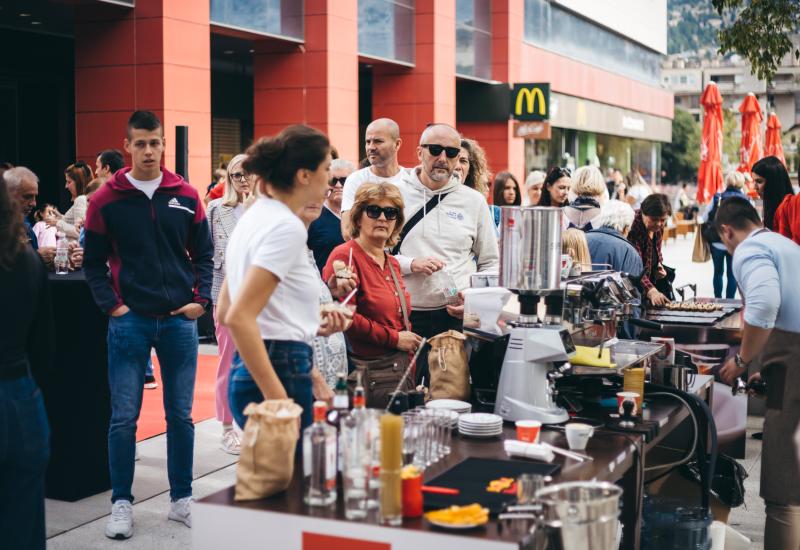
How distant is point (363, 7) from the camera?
19875mm

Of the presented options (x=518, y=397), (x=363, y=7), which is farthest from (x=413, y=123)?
(x=518, y=397)

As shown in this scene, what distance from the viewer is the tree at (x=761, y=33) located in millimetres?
10555

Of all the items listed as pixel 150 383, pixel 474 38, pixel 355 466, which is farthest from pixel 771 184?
pixel 474 38

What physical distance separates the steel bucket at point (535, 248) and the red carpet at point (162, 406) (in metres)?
3.46

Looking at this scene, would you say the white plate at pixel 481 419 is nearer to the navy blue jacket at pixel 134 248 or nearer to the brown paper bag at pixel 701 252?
the navy blue jacket at pixel 134 248

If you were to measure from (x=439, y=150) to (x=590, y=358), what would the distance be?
5.48 feet

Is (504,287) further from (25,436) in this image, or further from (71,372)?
(71,372)

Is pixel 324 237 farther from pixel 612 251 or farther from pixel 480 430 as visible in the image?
pixel 480 430

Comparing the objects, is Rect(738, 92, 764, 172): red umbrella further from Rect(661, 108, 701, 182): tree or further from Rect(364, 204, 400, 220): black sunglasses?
Rect(661, 108, 701, 182): tree

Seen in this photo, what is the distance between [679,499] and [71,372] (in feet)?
10.6

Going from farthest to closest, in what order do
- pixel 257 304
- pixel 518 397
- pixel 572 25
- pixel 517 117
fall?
pixel 572 25 < pixel 517 117 < pixel 518 397 < pixel 257 304

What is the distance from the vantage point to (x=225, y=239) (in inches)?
269

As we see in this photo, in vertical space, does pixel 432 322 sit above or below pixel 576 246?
below

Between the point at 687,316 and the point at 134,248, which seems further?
the point at 687,316
